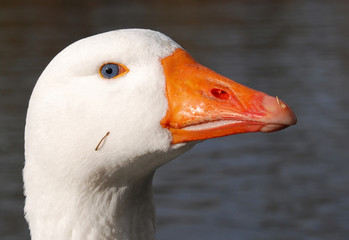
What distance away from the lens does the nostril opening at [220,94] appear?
9.30 feet

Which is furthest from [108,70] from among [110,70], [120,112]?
[120,112]

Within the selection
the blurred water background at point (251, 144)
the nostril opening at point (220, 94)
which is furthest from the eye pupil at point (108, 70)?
the blurred water background at point (251, 144)

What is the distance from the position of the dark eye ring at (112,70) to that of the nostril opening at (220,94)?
390 mm

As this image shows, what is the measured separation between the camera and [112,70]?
111 inches

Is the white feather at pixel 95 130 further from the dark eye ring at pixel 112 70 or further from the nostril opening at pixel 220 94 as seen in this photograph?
the nostril opening at pixel 220 94

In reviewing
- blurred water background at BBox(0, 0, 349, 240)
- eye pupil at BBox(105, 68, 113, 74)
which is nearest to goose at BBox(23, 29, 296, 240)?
eye pupil at BBox(105, 68, 113, 74)

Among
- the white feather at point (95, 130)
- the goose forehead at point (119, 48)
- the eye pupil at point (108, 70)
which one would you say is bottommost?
the white feather at point (95, 130)

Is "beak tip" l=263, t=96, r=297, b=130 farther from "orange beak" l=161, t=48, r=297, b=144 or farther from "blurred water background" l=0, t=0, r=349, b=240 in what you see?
"blurred water background" l=0, t=0, r=349, b=240

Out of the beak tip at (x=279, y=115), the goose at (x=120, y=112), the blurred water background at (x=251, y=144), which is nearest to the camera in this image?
the beak tip at (x=279, y=115)

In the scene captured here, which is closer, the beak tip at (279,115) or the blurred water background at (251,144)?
the beak tip at (279,115)

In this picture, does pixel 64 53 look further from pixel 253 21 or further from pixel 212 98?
pixel 253 21

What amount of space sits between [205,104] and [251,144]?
10.1 m

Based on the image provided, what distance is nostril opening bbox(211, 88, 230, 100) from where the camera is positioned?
2836 millimetres

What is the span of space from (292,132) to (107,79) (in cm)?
1103
